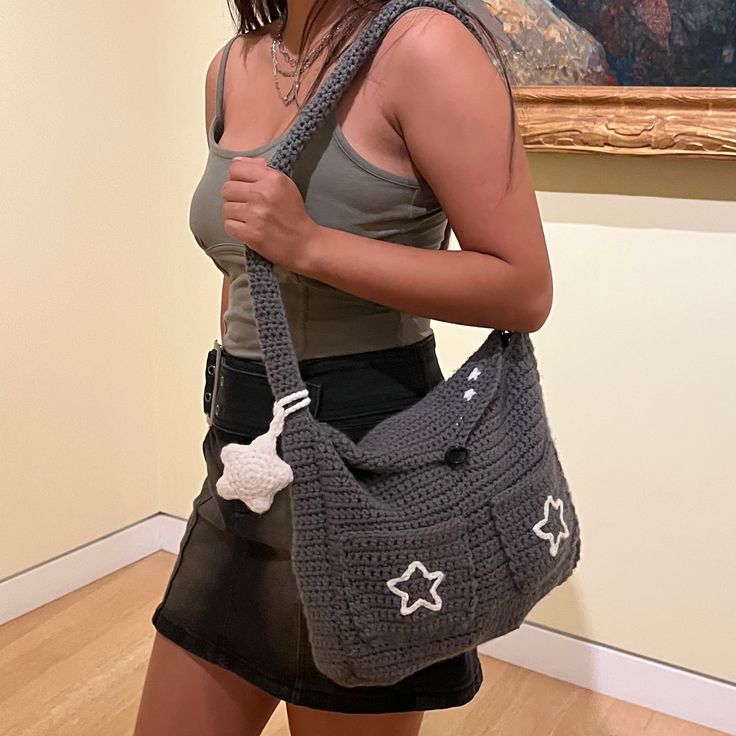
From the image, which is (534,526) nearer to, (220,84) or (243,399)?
(243,399)

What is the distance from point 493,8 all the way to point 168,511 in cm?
144

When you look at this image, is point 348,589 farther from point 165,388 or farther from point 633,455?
point 165,388

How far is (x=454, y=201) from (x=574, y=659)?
4.36 feet

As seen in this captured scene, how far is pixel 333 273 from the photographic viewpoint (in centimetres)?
76

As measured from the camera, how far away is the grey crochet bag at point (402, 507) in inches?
29.3

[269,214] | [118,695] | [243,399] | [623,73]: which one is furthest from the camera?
[118,695]

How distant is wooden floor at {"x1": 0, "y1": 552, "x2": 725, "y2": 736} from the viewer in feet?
5.53

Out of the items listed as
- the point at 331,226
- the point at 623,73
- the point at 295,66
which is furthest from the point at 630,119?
the point at 331,226

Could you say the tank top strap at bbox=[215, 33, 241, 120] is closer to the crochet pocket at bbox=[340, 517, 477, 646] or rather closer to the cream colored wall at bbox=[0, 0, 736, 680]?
the crochet pocket at bbox=[340, 517, 477, 646]

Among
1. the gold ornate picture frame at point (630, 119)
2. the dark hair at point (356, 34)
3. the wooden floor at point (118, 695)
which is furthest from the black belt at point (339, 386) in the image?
the wooden floor at point (118, 695)

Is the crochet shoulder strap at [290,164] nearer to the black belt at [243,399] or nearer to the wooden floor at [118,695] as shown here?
the black belt at [243,399]

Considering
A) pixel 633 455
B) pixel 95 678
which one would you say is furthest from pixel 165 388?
pixel 633 455

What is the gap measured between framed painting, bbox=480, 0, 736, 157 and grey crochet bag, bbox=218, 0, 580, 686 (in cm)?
84

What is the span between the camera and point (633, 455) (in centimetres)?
169
